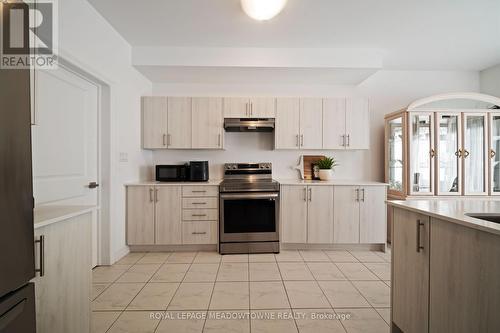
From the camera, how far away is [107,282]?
2.26m

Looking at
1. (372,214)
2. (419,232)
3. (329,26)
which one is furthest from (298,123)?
(419,232)

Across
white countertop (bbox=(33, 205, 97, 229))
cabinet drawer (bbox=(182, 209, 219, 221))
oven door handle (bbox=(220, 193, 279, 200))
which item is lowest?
cabinet drawer (bbox=(182, 209, 219, 221))

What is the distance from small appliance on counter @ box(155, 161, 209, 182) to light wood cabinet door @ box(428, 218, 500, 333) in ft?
8.56

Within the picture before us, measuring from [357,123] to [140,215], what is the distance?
325cm

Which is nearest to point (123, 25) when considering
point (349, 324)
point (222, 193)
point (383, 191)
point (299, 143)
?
point (222, 193)

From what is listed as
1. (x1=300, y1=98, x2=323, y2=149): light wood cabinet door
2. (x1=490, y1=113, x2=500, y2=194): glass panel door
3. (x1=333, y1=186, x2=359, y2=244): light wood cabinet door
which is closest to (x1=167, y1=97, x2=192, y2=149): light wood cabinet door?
(x1=300, y1=98, x2=323, y2=149): light wood cabinet door

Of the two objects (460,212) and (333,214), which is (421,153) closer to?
(333,214)

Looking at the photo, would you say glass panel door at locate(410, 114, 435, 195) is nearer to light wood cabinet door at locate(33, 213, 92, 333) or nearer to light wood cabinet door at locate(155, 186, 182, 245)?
light wood cabinet door at locate(155, 186, 182, 245)

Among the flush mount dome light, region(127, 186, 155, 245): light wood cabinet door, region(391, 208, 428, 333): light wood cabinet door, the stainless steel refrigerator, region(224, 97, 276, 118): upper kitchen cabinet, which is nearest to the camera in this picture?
the stainless steel refrigerator

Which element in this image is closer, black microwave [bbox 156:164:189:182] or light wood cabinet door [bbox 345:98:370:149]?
black microwave [bbox 156:164:189:182]

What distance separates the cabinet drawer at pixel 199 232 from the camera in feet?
9.88

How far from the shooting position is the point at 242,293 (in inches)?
81.6

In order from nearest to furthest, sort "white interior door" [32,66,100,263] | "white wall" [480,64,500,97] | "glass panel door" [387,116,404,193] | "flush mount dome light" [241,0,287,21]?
"white interior door" [32,66,100,263], "flush mount dome light" [241,0,287,21], "glass panel door" [387,116,404,193], "white wall" [480,64,500,97]

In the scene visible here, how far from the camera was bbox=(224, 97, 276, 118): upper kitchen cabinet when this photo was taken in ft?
10.9
